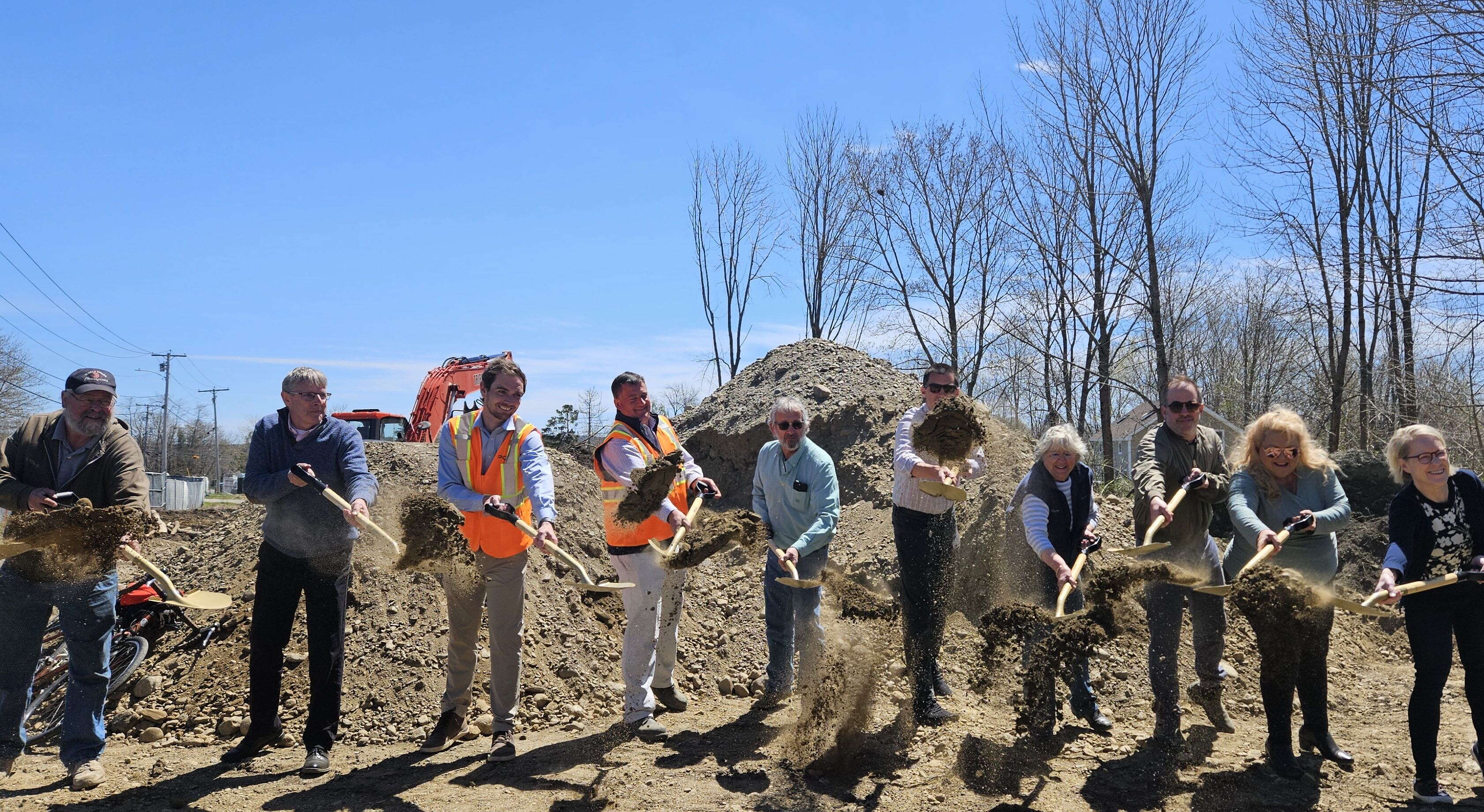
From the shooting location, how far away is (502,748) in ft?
15.6

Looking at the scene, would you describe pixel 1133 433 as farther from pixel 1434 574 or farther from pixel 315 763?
pixel 315 763

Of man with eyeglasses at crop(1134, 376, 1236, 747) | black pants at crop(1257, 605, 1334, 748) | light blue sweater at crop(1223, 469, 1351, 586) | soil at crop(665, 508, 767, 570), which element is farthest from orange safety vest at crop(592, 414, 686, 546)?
black pants at crop(1257, 605, 1334, 748)

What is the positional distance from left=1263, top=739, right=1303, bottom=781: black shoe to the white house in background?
39.0ft

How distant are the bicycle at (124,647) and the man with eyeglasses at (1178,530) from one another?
579 cm

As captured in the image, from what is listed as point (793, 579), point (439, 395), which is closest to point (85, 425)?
point (793, 579)

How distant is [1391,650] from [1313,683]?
4.28m

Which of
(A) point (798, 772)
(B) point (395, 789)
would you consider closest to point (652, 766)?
(A) point (798, 772)

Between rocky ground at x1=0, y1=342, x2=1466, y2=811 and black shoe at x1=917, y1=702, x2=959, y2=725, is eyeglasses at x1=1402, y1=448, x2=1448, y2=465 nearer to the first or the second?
rocky ground at x1=0, y1=342, x2=1466, y2=811

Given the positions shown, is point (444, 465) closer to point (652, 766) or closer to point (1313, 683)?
point (652, 766)

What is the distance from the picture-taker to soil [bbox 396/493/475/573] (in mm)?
4562

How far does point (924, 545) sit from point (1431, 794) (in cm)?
241

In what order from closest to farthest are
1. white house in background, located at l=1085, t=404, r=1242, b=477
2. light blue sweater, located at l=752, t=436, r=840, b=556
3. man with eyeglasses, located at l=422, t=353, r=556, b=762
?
man with eyeglasses, located at l=422, t=353, r=556, b=762, light blue sweater, located at l=752, t=436, r=840, b=556, white house in background, located at l=1085, t=404, r=1242, b=477

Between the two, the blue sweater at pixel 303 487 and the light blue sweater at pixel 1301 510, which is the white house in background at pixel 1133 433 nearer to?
the light blue sweater at pixel 1301 510

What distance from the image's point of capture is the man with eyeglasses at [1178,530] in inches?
185
